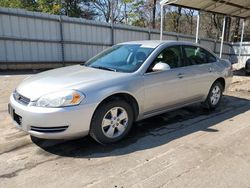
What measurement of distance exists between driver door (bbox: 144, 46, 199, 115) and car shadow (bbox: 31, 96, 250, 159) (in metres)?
0.39

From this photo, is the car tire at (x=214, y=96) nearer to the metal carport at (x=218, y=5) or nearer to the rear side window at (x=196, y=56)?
the rear side window at (x=196, y=56)

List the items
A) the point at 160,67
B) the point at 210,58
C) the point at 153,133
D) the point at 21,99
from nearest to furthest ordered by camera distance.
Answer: the point at 21,99
the point at 160,67
the point at 153,133
the point at 210,58

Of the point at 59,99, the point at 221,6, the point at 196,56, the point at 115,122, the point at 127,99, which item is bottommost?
the point at 115,122

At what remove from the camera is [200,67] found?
5281 mm

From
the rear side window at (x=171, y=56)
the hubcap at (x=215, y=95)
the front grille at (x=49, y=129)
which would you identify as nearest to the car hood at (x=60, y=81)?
the front grille at (x=49, y=129)

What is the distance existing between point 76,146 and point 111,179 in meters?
1.03

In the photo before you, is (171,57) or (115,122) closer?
(115,122)

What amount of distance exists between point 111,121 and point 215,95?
3071 millimetres

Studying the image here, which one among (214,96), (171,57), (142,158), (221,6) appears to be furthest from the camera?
(221,6)

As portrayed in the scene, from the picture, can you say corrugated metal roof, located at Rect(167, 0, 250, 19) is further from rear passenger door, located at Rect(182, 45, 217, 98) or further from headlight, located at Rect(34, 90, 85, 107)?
headlight, located at Rect(34, 90, 85, 107)

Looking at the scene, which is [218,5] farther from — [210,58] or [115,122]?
[115,122]

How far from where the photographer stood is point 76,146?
3828 millimetres

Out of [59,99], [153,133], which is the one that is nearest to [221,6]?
[153,133]

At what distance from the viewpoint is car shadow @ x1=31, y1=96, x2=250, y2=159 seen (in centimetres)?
370
